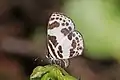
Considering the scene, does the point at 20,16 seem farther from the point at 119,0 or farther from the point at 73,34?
the point at 119,0

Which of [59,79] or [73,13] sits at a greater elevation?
[73,13]

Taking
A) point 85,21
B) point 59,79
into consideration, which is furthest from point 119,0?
point 59,79

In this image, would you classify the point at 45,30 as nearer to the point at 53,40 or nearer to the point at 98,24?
Result: the point at 53,40

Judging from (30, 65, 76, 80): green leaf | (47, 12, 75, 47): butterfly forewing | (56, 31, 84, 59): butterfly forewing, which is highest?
(47, 12, 75, 47): butterfly forewing

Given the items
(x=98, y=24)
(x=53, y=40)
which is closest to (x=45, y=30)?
(x=53, y=40)

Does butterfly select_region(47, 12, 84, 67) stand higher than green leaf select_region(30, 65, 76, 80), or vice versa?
butterfly select_region(47, 12, 84, 67)

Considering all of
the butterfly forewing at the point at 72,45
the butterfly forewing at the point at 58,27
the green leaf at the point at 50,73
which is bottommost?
the green leaf at the point at 50,73
